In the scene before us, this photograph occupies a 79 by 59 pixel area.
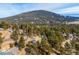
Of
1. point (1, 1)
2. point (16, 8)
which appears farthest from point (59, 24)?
point (1, 1)

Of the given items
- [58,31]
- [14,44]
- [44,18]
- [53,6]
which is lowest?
[14,44]

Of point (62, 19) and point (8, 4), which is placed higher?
point (8, 4)

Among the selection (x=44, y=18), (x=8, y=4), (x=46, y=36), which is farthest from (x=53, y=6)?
(x=8, y=4)

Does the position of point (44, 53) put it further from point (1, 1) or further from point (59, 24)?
point (1, 1)
